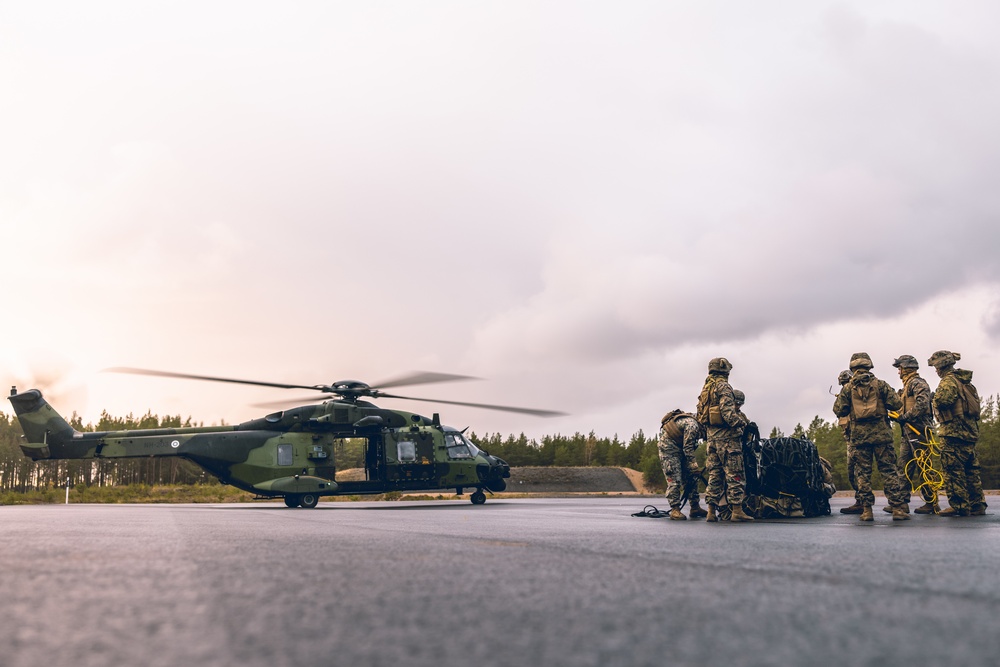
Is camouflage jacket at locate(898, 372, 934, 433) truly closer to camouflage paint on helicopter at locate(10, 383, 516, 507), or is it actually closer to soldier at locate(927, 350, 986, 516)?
soldier at locate(927, 350, 986, 516)

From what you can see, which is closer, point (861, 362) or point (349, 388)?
point (861, 362)

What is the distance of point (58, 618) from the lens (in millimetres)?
2887

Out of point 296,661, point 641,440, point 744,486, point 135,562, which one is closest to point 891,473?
point 744,486

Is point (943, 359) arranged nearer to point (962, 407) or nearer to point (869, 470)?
point (962, 407)

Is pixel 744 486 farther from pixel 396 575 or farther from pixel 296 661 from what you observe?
pixel 296 661

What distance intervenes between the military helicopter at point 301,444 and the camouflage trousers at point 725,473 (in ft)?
30.9

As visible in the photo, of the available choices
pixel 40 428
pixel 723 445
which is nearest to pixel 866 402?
pixel 723 445

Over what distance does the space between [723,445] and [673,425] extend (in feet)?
4.20

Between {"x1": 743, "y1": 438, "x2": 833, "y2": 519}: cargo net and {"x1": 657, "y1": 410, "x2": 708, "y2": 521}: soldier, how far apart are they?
82 centimetres

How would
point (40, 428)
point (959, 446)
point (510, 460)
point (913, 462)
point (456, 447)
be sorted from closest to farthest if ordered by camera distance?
point (959, 446), point (913, 462), point (40, 428), point (456, 447), point (510, 460)

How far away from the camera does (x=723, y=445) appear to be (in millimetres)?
11398

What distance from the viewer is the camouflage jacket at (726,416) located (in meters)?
11.3

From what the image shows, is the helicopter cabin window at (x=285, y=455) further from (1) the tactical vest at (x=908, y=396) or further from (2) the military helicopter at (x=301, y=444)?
(1) the tactical vest at (x=908, y=396)

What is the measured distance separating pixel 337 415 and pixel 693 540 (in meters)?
15.2
